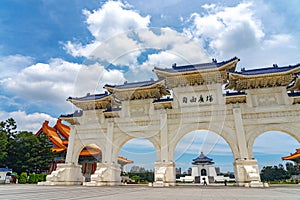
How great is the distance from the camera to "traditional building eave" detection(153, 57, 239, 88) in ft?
59.3

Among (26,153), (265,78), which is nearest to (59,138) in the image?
(26,153)

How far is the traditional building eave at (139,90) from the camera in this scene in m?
19.2

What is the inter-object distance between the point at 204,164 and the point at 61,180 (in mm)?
30411

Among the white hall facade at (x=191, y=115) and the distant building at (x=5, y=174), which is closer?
the white hall facade at (x=191, y=115)

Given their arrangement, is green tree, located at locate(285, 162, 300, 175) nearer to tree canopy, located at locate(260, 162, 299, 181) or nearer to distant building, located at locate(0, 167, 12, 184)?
tree canopy, located at locate(260, 162, 299, 181)

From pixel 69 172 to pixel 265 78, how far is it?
18421 mm

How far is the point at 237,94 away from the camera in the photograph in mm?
17172

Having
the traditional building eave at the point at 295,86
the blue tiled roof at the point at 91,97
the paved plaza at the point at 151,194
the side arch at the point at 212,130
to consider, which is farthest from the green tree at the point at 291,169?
the blue tiled roof at the point at 91,97

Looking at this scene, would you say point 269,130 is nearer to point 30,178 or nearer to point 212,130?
point 212,130

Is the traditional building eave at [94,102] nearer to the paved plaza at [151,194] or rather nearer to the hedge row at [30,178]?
the hedge row at [30,178]

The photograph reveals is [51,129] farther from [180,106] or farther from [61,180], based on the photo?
[180,106]

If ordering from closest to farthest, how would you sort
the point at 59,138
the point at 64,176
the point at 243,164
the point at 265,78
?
the point at 243,164 → the point at 265,78 → the point at 64,176 → the point at 59,138

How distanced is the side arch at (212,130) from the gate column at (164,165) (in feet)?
1.69

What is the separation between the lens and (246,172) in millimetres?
15445
